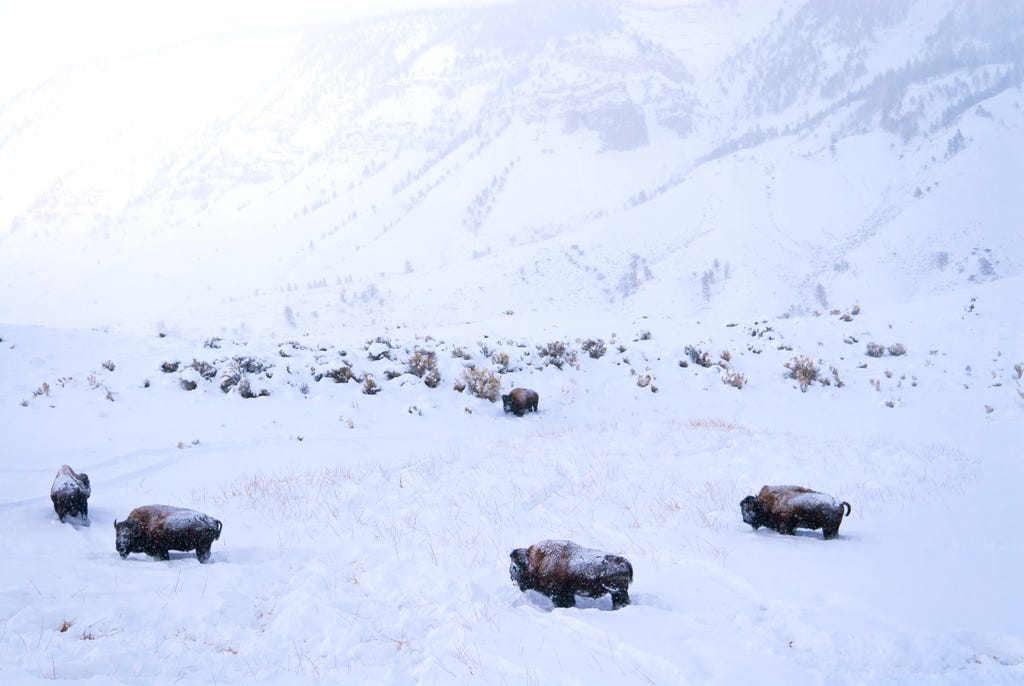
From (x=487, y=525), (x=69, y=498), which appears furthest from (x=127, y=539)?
(x=487, y=525)

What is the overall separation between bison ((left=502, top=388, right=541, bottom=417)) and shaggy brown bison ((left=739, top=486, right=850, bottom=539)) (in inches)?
320

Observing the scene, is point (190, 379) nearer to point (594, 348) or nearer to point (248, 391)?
point (248, 391)

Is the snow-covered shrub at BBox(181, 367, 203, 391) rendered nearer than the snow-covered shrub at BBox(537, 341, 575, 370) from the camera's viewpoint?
Yes

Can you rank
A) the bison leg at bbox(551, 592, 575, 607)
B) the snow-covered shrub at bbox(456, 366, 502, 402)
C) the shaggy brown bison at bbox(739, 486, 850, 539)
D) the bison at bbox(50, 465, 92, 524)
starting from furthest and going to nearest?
1. the snow-covered shrub at bbox(456, 366, 502, 402)
2. the bison at bbox(50, 465, 92, 524)
3. the shaggy brown bison at bbox(739, 486, 850, 539)
4. the bison leg at bbox(551, 592, 575, 607)

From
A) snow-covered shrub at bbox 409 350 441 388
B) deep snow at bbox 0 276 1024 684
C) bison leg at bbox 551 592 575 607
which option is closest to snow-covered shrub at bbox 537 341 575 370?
deep snow at bbox 0 276 1024 684

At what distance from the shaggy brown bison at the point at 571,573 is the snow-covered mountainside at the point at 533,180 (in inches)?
2030

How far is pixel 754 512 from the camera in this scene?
18.1ft

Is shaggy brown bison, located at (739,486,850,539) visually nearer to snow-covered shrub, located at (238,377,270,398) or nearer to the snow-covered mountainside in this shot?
snow-covered shrub, located at (238,377,270,398)

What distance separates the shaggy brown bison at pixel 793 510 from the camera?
515cm

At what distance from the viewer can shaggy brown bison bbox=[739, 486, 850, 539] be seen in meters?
5.15

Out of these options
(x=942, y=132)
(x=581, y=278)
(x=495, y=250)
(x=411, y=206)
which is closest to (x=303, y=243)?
(x=411, y=206)

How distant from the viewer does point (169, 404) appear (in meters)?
11.3

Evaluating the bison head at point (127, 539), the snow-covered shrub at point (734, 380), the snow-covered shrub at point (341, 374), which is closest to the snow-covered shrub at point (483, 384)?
the snow-covered shrub at point (341, 374)

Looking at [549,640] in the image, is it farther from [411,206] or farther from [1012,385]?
[411,206]
